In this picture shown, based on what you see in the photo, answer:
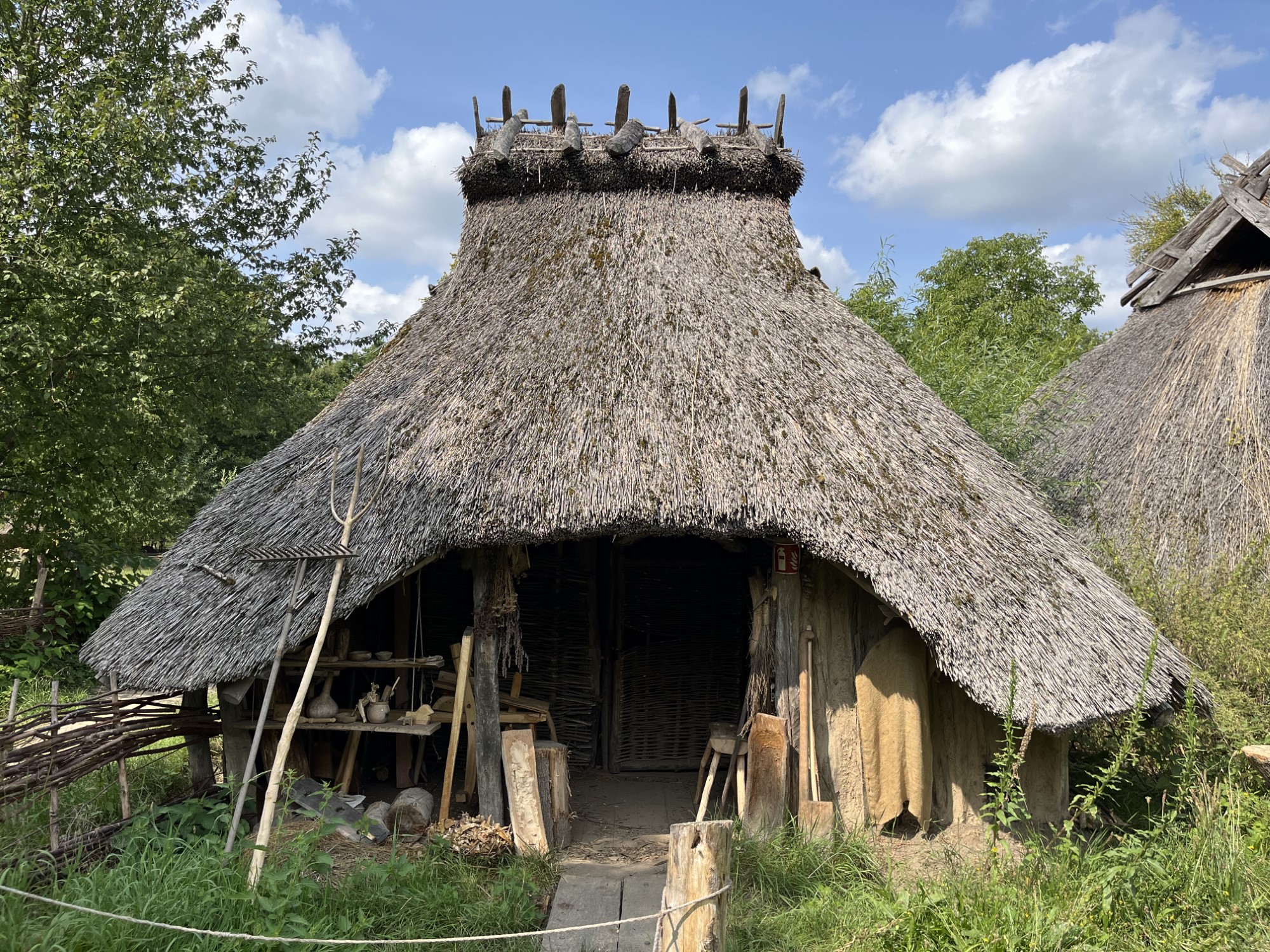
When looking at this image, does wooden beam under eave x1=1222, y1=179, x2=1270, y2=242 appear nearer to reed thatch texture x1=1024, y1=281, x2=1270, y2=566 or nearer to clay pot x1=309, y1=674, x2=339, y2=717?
reed thatch texture x1=1024, y1=281, x2=1270, y2=566

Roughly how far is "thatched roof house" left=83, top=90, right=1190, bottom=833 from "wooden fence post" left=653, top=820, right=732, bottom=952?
2.32 m

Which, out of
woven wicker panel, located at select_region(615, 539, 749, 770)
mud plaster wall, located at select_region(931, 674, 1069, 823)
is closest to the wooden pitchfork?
woven wicker panel, located at select_region(615, 539, 749, 770)

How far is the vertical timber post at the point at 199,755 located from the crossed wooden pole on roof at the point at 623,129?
525cm

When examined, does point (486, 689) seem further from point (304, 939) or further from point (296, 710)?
point (304, 939)

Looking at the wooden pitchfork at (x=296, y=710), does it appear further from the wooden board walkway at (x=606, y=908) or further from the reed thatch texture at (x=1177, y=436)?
the reed thatch texture at (x=1177, y=436)

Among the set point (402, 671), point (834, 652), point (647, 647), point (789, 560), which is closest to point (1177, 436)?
point (834, 652)

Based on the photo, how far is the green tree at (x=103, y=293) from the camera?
28.2ft

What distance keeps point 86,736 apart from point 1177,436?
9467mm

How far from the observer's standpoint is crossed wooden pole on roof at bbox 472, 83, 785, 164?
25.2ft

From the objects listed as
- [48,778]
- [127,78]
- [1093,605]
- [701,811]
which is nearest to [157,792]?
[48,778]

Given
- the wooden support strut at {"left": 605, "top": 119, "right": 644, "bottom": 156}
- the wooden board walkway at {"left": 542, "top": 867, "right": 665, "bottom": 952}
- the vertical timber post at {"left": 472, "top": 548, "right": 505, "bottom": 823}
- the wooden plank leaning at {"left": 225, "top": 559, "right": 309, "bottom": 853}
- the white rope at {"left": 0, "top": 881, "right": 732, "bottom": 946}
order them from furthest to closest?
the wooden support strut at {"left": 605, "top": 119, "right": 644, "bottom": 156} → the vertical timber post at {"left": 472, "top": 548, "right": 505, "bottom": 823} → the wooden plank leaning at {"left": 225, "top": 559, "right": 309, "bottom": 853} → the wooden board walkway at {"left": 542, "top": 867, "right": 665, "bottom": 952} → the white rope at {"left": 0, "top": 881, "right": 732, "bottom": 946}

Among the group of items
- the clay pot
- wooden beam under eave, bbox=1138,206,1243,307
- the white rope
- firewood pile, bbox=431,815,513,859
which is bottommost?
firewood pile, bbox=431,815,513,859

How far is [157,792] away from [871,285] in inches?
387

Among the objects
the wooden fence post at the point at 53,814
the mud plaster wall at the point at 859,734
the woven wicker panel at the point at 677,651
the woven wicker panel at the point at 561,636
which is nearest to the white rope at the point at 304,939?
the wooden fence post at the point at 53,814
